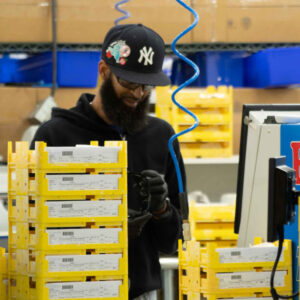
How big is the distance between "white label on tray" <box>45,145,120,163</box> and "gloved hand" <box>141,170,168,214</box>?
388mm

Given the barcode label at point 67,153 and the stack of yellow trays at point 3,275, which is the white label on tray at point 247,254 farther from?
the stack of yellow trays at point 3,275

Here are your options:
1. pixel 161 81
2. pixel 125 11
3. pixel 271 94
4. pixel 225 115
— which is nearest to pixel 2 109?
pixel 125 11

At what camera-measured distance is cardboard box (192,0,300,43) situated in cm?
431

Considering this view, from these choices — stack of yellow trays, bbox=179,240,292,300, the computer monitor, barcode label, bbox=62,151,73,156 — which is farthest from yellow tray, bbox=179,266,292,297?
barcode label, bbox=62,151,73,156

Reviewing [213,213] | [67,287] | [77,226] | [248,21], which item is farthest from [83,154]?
[248,21]

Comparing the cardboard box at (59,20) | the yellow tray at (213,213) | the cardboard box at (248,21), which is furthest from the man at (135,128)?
the cardboard box at (248,21)

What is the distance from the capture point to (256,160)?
1834mm

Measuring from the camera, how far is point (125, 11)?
4281 mm

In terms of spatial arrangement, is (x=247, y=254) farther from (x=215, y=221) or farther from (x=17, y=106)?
(x=17, y=106)

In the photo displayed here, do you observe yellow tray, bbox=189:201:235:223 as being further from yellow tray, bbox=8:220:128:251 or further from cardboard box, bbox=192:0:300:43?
yellow tray, bbox=8:220:128:251

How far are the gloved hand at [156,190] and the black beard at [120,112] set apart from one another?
305mm

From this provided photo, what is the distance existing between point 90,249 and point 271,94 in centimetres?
291

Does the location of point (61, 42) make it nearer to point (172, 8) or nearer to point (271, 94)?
point (172, 8)

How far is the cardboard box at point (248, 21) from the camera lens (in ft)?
14.1
